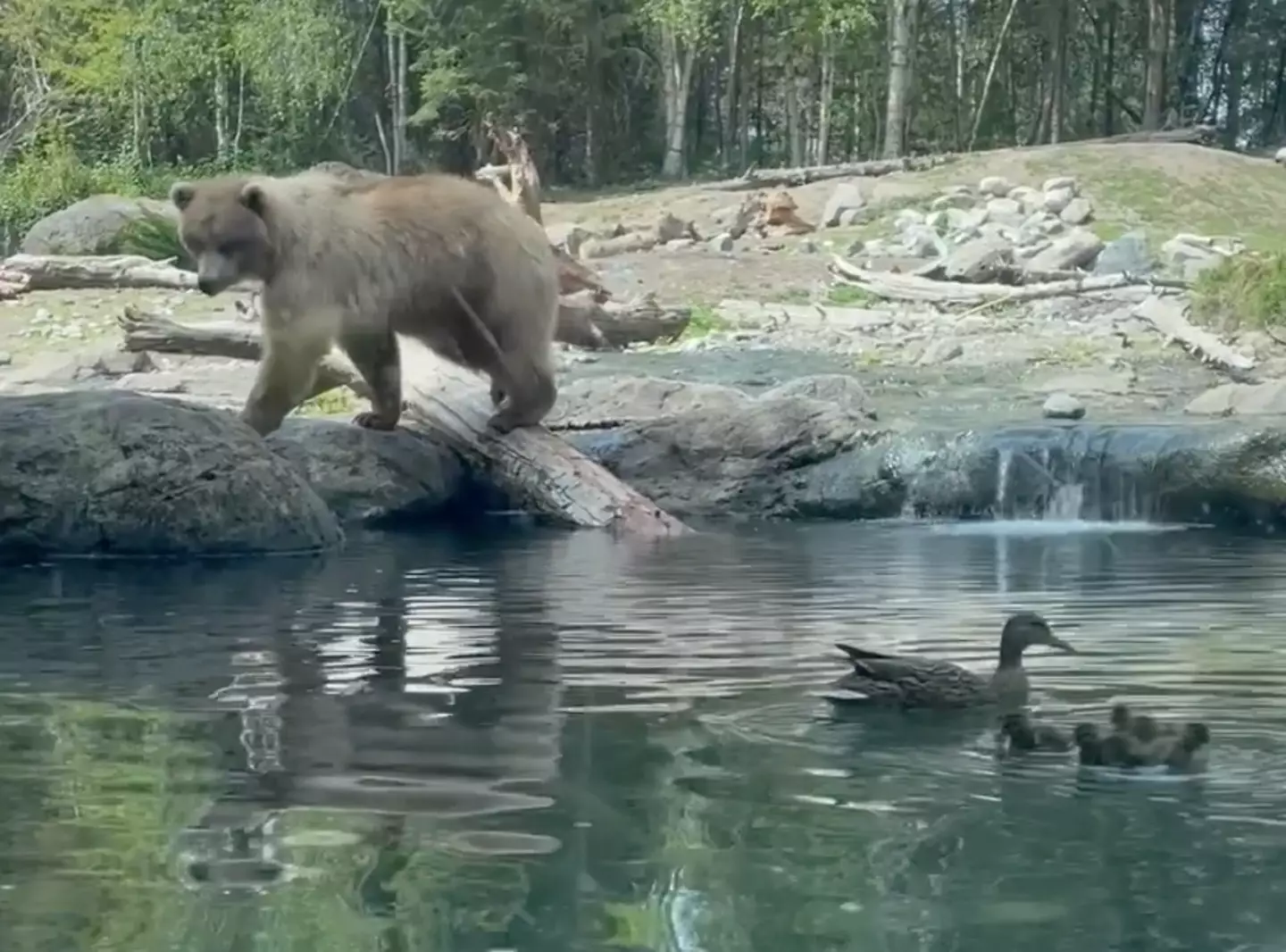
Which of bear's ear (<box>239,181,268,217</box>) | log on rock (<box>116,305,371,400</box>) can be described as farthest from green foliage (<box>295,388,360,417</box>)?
bear's ear (<box>239,181,268,217</box>)

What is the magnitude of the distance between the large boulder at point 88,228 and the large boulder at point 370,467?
13829 millimetres

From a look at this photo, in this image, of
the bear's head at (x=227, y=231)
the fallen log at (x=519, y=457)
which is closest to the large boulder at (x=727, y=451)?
the fallen log at (x=519, y=457)

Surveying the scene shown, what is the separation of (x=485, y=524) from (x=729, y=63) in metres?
29.1

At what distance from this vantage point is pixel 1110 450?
13.7 metres

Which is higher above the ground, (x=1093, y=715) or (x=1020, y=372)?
(x=1020, y=372)

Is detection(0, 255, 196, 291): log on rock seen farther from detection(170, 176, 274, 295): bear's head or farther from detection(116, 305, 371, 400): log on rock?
detection(170, 176, 274, 295): bear's head

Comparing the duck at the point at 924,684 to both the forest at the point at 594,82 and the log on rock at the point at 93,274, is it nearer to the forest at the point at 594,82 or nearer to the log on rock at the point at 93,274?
the log on rock at the point at 93,274

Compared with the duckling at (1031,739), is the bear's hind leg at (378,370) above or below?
above

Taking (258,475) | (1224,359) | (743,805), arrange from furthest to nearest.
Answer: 1. (1224,359)
2. (258,475)
3. (743,805)

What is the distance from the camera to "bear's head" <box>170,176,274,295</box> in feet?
35.2

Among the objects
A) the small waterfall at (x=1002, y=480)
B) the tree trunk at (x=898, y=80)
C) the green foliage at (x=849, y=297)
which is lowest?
the small waterfall at (x=1002, y=480)

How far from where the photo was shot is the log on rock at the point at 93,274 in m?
24.0

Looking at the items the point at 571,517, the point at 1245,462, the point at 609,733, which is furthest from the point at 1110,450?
the point at 609,733

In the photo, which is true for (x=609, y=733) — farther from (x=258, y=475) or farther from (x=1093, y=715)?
(x=258, y=475)
